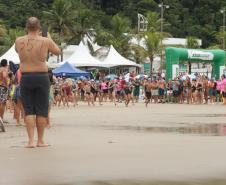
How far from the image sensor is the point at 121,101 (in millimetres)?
38531

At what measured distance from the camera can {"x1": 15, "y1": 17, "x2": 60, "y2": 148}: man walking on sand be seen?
912 centimetres

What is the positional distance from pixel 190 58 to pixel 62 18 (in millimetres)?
42729

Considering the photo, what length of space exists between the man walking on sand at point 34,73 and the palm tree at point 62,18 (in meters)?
74.5

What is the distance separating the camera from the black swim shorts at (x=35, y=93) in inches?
363

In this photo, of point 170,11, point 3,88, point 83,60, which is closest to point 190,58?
point 83,60

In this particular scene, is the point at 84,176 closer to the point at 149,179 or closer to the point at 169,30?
the point at 149,179

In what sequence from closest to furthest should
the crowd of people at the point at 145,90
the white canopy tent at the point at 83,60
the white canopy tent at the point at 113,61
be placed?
the crowd of people at the point at 145,90 < the white canopy tent at the point at 83,60 < the white canopy tent at the point at 113,61

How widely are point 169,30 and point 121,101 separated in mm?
77431

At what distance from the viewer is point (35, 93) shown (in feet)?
30.6

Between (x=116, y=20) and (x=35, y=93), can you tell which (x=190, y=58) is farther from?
(x=116, y=20)

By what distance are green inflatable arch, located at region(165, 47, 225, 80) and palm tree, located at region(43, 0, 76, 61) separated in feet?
135

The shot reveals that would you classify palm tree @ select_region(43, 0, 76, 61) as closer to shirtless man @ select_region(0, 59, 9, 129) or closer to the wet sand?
shirtless man @ select_region(0, 59, 9, 129)

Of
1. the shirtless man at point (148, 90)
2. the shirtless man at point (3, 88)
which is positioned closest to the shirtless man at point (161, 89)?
the shirtless man at point (148, 90)

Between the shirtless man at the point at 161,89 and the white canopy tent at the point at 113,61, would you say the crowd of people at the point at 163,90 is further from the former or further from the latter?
the white canopy tent at the point at 113,61
